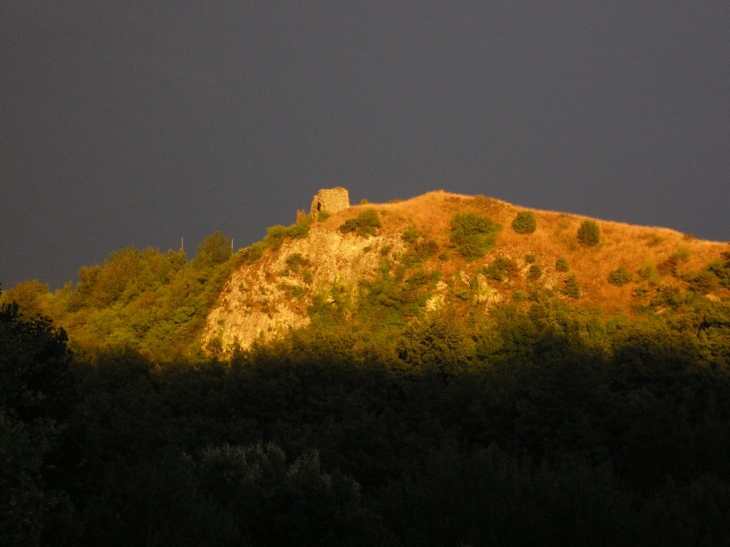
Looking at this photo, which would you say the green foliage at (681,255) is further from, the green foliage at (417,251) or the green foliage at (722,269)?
the green foliage at (417,251)

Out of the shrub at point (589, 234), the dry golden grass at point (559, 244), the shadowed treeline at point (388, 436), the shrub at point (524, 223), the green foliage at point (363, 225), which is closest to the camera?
the shadowed treeline at point (388, 436)

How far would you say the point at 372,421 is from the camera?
3378 centimetres

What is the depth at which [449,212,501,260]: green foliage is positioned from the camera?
60531 millimetres

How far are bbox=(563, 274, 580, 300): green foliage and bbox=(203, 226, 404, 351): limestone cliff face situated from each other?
12.6 metres

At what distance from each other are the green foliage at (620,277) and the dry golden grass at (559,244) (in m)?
0.42

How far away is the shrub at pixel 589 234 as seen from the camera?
61.7 metres

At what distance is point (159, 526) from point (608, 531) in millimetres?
11244

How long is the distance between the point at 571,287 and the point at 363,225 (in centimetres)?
1662

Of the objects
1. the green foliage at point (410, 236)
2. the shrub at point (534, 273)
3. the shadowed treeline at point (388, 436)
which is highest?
the green foliage at point (410, 236)

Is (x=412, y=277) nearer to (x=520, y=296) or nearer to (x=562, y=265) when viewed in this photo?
(x=520, y=296)

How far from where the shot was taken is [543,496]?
23562mm

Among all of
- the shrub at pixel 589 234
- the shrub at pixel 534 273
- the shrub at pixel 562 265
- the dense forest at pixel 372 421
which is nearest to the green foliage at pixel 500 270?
the shrub at pixel 534 273

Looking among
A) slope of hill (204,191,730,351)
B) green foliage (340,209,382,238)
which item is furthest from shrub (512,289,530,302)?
green foliage (340,209,382,238)

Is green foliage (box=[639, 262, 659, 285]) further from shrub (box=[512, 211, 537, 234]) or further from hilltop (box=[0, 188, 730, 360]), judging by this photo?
shrub (box=[512, 211, 537, 234])
